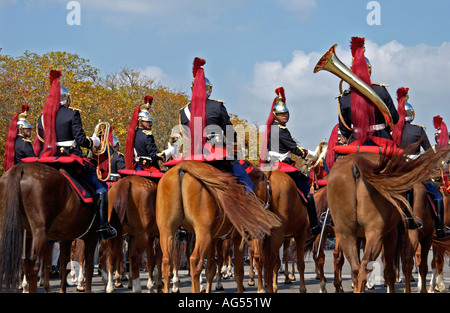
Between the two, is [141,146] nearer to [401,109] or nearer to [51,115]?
[51,115]

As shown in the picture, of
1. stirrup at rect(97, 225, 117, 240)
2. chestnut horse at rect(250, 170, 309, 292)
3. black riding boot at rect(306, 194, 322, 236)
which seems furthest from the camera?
black riding boot at rect(306, 194, 322, 236)

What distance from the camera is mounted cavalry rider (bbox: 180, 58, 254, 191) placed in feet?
34.6

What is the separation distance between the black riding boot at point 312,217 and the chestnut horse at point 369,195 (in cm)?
437

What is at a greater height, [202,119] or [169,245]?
[202,119]

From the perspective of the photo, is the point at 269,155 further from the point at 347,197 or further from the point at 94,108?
the point at 94,108

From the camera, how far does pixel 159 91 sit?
53.9m

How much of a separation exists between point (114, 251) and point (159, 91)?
40.6m

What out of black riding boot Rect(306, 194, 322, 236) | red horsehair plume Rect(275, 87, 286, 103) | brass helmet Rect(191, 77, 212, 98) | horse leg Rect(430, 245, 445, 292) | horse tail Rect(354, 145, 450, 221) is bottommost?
horse leg Rect(430, 245, 445, 292)

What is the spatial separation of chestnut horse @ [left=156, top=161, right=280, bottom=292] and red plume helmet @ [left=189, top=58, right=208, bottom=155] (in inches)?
32.1

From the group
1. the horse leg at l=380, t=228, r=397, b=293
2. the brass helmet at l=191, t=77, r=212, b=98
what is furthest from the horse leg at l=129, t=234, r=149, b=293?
the horse leg at l=380, t=228, r=397, b=293

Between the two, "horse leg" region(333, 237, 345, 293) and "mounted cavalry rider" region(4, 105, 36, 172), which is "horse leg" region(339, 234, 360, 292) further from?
"mounted cavalry rider" region(4, 105, 36, 172)

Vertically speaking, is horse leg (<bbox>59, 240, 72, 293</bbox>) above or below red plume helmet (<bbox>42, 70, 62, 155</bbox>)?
below
